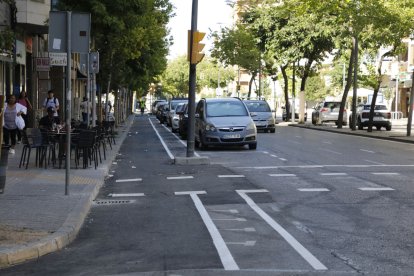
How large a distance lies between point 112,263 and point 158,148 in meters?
17.3

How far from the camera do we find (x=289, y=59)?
48000mm

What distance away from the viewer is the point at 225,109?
76.3 ft

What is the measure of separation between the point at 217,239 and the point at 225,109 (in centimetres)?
1558

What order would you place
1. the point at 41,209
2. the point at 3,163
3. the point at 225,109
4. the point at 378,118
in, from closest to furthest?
the point at 41,209 → the point at 3,163 → the point at 225,109 → the point at 378,118

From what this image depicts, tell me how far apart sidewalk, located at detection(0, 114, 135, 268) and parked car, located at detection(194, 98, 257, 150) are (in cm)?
718

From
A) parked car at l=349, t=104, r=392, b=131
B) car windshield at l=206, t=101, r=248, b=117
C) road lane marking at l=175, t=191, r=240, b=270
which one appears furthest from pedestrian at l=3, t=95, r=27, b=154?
parked car at l=349, t=104, r=392, b=131

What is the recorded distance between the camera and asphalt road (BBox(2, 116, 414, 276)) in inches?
259

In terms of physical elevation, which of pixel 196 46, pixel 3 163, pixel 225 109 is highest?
pixel 196 46

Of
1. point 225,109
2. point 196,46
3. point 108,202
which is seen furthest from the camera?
point 225,109

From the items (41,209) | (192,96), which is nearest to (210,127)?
(192,96)

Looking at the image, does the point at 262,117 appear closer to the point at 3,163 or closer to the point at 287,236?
the point at 3,163

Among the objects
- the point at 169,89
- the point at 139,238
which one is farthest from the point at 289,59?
the point at 169,89

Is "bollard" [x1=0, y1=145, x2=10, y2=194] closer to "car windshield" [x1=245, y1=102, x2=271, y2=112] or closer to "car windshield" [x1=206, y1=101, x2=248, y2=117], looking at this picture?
"car windshield" [x1=206, y1=101, x2=248, y2=117]

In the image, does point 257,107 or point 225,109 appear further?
point 257,107
